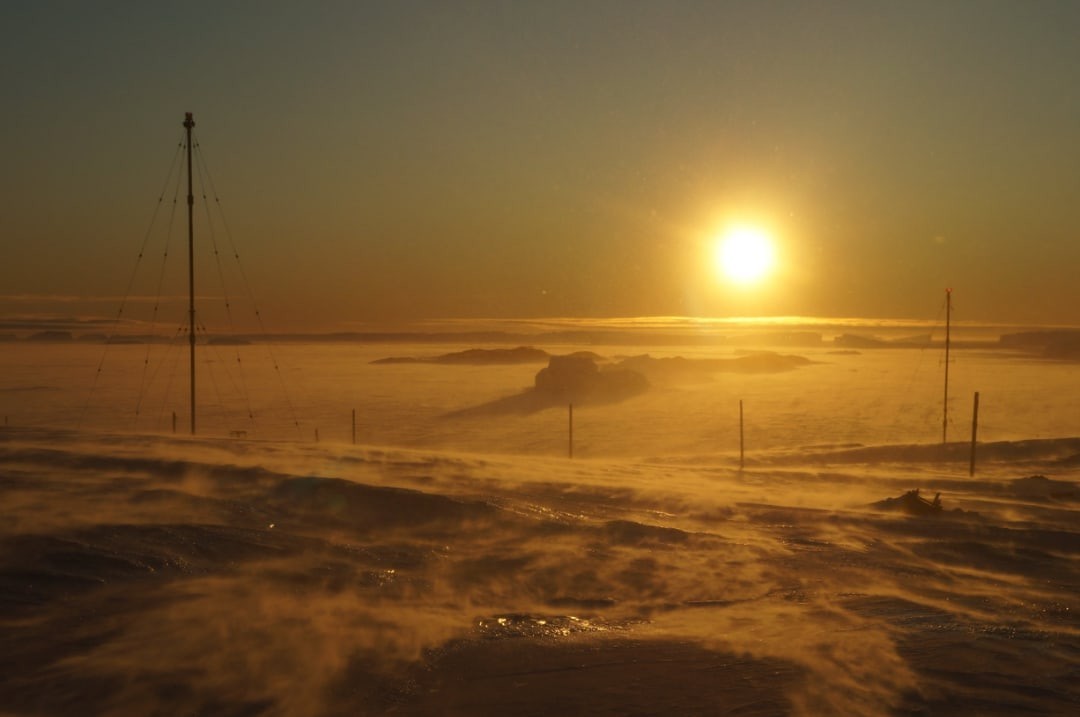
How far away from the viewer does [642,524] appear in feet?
47.4

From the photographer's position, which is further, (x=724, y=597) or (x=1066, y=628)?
(x=724, y=597)

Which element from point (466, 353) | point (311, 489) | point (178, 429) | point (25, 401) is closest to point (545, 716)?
point (311, 489)

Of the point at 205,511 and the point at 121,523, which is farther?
the point at 205,511

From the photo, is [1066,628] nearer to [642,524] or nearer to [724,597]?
[724,597]

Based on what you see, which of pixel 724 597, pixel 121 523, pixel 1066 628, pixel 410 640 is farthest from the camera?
pixel 121 523

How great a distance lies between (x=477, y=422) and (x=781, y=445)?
15.3 metres

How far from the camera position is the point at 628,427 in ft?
136

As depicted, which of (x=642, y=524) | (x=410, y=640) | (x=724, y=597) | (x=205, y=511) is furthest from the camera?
(x=642, y=524)

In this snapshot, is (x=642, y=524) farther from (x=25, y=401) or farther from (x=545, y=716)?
(x=25, y=401)

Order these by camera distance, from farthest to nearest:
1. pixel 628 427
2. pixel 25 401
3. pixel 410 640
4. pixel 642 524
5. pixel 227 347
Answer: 1. pixel 227 347
2. pixel 25 401
3. pixel 628 427
4. pixel 642 524
5. pixel 410 640

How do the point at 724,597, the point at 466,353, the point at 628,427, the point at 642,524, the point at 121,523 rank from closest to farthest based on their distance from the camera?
the point at 724,597 → the point at 121,523 → the point at 642,524 → the point at 628,427 → the point at 466,353

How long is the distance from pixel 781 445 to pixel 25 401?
3908 centimetres

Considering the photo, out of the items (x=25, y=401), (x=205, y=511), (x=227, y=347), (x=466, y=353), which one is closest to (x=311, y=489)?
(x=205, y=511)

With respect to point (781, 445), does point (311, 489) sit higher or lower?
higher
